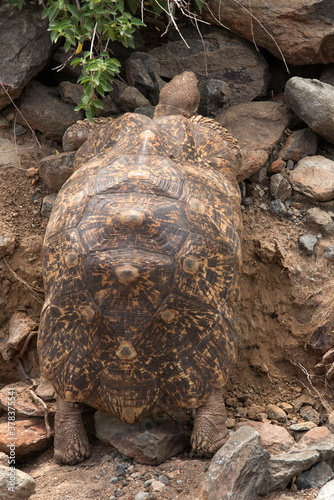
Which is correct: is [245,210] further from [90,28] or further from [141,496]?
[141,496]

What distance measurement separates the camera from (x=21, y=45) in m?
4.86

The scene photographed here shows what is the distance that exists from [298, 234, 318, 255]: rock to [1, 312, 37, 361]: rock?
215 centimetres

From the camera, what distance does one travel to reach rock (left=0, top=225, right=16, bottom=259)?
458 centimetres

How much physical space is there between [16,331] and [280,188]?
2.35 metres

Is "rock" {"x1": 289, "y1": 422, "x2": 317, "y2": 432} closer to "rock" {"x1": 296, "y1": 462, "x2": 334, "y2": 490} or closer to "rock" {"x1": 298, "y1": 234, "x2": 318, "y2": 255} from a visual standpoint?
"rock" {"x1": 296, "y1": 462, "x2": 334, "y2": 490}

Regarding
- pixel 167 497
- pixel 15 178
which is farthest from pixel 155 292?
pixel 15 178

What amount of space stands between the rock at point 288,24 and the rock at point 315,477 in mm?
3317

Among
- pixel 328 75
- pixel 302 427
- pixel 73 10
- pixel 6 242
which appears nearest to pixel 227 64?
pixel 328 75

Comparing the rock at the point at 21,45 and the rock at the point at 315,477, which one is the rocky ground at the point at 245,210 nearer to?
the rock at the point at 21,45

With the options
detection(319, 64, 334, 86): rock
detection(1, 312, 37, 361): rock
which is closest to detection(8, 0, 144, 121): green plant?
detection(1, 312, 37, 361): rock

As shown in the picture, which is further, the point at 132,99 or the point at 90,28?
the point at 132,99

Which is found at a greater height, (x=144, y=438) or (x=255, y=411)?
(x=144, y=438)

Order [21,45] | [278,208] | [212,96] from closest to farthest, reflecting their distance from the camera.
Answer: [278,208], [21,45], [212,96]

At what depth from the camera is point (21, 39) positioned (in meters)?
4.87
